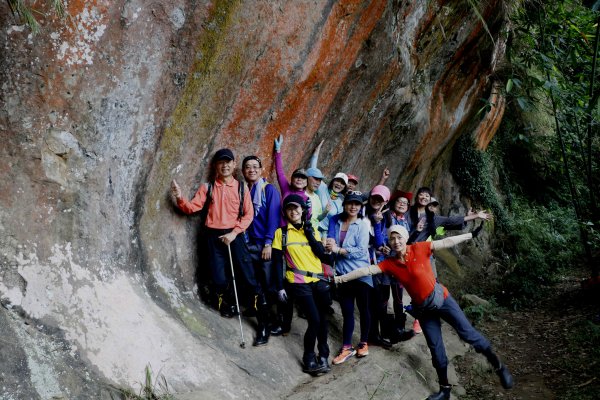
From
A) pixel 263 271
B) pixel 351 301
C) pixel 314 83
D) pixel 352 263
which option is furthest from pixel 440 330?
pixel 314 83

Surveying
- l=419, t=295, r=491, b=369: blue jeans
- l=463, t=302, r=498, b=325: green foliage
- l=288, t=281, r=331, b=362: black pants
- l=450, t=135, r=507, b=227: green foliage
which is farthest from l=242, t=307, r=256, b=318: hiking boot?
l=450, t=135, r=507, b=227: green foliage

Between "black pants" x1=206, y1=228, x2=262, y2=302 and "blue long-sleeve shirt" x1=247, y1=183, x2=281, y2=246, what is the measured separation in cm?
30

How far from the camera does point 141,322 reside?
530cm

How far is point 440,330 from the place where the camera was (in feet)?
21.7

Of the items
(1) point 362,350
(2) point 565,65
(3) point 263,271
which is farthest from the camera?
(2) point 565,65

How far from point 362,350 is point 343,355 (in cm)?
28

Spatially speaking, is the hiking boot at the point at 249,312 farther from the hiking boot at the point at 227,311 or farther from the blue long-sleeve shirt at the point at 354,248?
the blue long-sleeve shirt at the point at 354,248

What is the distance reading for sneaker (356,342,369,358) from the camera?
274 inches

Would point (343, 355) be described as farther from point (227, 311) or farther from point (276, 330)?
point (227, 311)

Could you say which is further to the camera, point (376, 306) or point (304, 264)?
point (376, 306)

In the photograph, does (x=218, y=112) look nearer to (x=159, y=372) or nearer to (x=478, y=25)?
(x=159, y=372)

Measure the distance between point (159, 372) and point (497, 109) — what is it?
15.7 metres

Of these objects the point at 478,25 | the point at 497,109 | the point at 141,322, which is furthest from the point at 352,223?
the point at 497,109

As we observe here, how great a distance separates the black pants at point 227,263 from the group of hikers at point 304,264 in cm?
1
